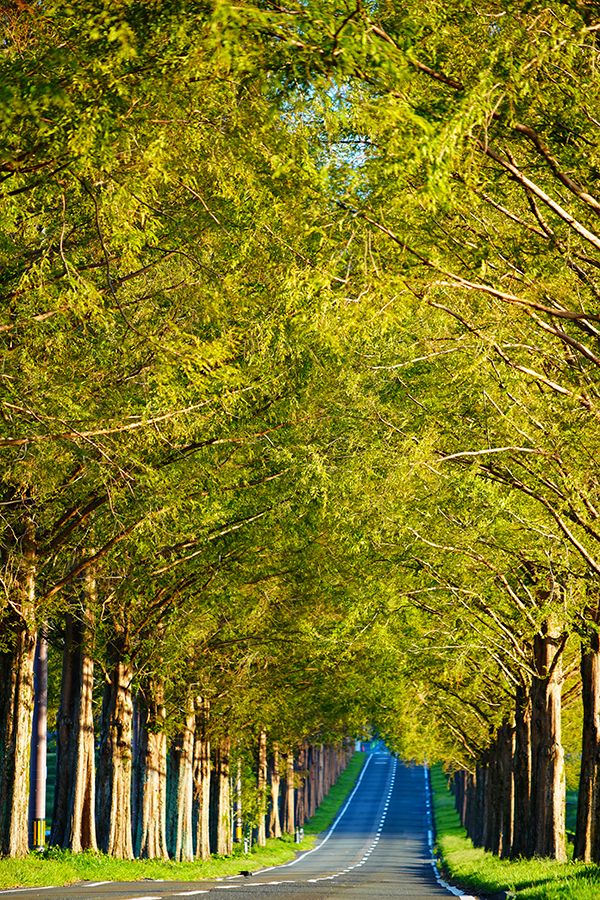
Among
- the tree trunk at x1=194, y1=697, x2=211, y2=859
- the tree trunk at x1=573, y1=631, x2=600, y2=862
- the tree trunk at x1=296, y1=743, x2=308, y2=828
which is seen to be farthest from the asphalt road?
the tree trunk at x1=573, y1=631, x2=600, y2=862

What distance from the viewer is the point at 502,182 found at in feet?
42.3

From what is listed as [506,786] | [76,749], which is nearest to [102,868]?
[76,749]

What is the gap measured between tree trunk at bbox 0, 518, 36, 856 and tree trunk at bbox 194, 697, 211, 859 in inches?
724

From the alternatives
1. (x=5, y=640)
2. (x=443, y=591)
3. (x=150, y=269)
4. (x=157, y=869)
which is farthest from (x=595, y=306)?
(x=157, y=869)

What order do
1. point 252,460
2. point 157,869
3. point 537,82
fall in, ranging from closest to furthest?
point 537,82
point 252,460
point 157,869

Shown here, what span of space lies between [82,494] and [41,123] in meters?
10.0

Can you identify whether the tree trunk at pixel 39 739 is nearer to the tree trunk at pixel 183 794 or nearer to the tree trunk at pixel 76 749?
the tree trunk at pixel 183 794

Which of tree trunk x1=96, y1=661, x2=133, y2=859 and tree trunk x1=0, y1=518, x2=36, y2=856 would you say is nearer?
tree trunk x1=0, y1=518, x2=36, y2=856

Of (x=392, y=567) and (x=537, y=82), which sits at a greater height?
(x=537, y=82)

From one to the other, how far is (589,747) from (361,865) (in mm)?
21620

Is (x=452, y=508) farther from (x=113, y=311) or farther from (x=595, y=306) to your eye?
(x=113, y=311)

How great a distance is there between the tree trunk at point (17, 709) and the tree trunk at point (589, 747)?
936cm

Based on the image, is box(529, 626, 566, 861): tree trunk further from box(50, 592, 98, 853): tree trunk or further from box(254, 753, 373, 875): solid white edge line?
box(254, 753, 373, 875): solid white edge line

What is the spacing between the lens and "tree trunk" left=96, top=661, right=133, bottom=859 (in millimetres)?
26844
